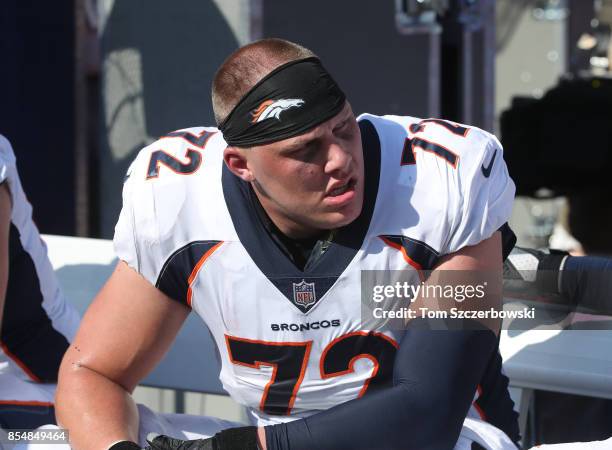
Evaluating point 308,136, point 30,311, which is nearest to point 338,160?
point 308,136

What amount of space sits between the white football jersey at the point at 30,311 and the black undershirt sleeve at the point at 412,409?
0.79 m

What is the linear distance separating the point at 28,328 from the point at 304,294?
2.67 ft

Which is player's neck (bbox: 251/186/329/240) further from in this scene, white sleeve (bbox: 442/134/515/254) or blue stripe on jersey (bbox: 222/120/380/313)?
white sleeve (bbox: 442/134/515/254)

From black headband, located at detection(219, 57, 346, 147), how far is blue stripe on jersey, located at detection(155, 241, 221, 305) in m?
0.22

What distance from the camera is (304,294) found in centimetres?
173

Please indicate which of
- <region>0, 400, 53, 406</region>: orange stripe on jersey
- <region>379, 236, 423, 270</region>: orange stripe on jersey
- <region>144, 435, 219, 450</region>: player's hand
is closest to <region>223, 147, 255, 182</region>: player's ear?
<region>379, 236, 423, 270</region>: orange stripe on jersey

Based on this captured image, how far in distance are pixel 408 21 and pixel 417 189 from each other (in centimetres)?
249

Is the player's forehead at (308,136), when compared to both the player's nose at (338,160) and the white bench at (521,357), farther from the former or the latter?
the white bench at (521,357)

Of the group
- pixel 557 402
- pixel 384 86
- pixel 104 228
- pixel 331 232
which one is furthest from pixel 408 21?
pixel 331 232

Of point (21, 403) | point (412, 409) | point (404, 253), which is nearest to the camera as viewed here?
point (412, 409)

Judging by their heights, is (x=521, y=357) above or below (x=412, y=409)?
below

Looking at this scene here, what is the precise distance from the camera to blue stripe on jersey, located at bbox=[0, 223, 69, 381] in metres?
2.12

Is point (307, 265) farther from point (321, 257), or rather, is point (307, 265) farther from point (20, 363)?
point (20, 363)

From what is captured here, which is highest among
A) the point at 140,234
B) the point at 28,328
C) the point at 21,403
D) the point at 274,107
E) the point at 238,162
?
the point at 274,107
